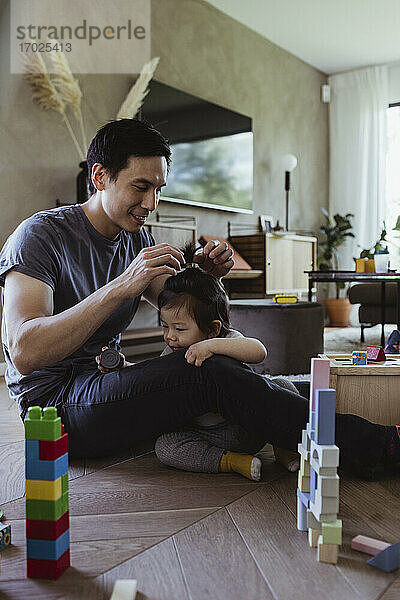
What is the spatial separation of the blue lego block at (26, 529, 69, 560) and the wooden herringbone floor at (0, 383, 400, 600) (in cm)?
4

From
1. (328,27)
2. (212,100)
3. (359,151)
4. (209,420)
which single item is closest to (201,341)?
(209,420)

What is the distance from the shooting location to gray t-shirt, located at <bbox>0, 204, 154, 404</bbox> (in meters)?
1.42

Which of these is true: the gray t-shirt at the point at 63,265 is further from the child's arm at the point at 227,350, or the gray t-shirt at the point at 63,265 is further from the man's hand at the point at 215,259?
the child's arm at the point at 227,350

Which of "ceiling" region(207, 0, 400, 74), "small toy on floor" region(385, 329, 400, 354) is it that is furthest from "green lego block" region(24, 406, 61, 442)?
"ceiling" region(207, 0, 400, 74)

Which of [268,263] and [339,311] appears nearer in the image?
[268,263]

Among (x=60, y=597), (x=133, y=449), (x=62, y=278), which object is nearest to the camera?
(x=60, y=597)

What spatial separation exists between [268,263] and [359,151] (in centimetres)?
228

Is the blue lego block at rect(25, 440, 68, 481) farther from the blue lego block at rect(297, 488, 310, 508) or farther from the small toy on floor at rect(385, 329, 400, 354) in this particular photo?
the small toy on floor at rect(385, 329, 400, 354)

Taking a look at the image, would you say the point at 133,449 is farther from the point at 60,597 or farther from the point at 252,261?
the point at 252,261

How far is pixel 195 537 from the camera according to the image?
1.09 metres

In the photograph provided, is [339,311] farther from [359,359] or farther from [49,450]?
[49,450]

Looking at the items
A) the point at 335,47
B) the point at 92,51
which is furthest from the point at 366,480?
the point at 335,47

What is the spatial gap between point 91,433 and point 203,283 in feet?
1.52

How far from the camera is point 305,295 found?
5672 mm
